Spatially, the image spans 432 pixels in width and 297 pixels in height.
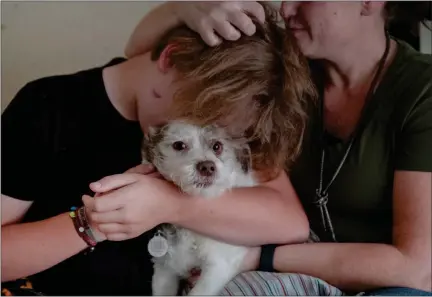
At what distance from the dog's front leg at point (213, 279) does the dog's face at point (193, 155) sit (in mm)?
118

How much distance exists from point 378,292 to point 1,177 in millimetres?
503

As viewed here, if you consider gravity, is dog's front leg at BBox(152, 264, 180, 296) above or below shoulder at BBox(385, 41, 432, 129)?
below

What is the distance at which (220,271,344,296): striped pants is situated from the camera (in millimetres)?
822

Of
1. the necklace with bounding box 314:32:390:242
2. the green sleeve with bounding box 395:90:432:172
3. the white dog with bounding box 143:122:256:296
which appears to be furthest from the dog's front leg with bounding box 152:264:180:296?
the green sleeve with bounding box 395:90:432:172

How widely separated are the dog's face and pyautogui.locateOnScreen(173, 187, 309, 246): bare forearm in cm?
3

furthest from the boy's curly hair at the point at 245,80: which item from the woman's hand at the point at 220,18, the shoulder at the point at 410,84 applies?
the shoulder at the point at 410,84

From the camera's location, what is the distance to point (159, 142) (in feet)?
2.58

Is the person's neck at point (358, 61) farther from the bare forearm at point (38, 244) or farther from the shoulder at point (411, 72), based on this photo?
the bare forearm at point (38, 244)

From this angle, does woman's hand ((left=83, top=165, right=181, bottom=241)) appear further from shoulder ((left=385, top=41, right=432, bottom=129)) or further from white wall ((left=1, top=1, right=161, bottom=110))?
shoulder ((left=385, top=41, right=432, bottom=129))

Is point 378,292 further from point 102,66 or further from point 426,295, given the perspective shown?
point 102,66

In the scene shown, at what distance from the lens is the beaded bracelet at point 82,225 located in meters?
0.75

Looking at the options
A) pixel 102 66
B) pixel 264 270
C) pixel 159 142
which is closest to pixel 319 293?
pixel 264 270

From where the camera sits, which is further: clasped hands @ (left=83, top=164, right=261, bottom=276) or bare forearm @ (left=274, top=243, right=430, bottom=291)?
bare forearm @ (left=274, top=243, right=430, bottom=291)

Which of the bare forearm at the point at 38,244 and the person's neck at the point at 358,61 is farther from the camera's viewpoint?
the person's neck at the point at 358,61
